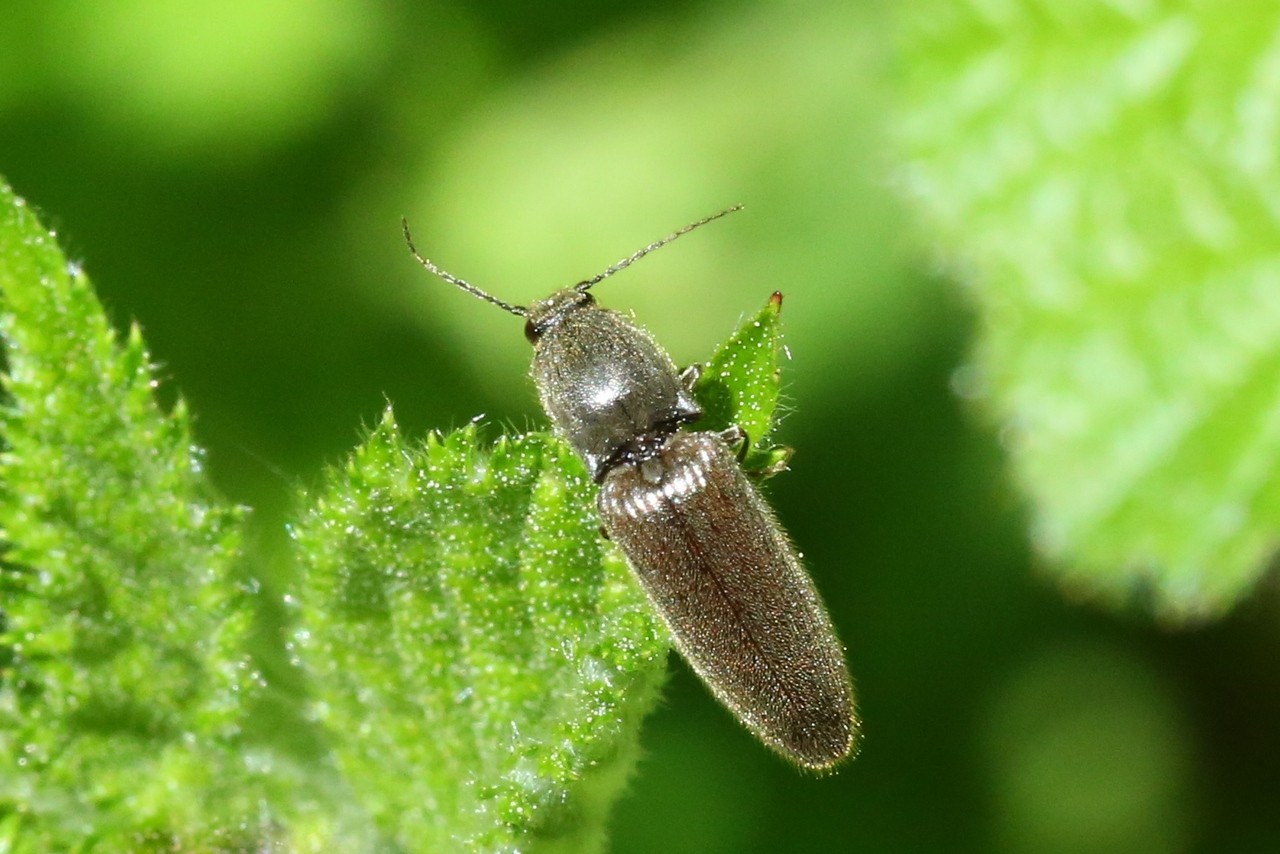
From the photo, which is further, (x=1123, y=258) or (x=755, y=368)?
(x=1123, y=258)

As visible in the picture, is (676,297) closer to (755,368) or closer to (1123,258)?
(1123,258)

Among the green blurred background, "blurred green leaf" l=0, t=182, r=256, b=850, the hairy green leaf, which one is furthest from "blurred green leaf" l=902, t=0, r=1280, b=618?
"blurred green leaf" l=0, t=182, r=256, b=850

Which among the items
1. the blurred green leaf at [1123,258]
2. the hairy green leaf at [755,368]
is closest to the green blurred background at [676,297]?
the blurred green leaf at [1123,258]

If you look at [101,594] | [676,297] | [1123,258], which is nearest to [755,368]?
[101,594]

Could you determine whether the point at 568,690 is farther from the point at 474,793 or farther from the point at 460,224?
the point at 460,224

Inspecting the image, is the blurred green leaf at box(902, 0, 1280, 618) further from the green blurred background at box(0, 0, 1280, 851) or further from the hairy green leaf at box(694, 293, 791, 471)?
the hairy green leaf at box(694, 293, 791, 471)

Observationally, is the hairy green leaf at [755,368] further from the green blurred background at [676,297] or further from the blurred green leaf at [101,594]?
the green blurred background at [676,297]

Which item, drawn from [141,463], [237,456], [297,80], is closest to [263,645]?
[141,463]
